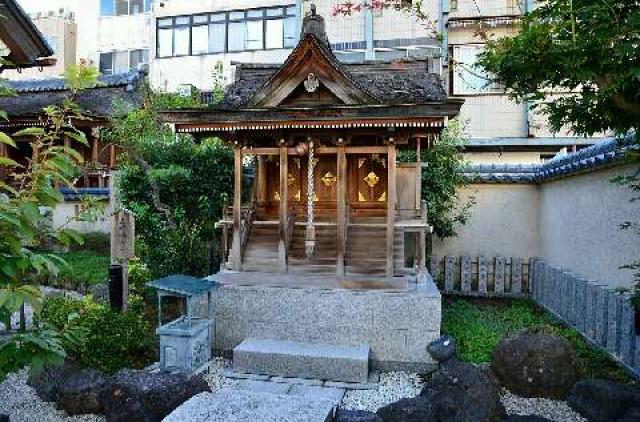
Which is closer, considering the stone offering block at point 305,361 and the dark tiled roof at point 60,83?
the stone offering block at point 305,361

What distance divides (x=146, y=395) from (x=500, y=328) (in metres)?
7.89

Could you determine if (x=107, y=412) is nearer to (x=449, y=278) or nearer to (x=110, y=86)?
(x=449, y=278)

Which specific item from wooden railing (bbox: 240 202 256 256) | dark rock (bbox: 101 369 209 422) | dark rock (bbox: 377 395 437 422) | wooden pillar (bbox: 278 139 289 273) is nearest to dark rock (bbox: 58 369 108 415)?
dark rock (bbox: 101 369 209 422)

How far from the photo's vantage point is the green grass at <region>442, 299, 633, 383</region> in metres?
8.73

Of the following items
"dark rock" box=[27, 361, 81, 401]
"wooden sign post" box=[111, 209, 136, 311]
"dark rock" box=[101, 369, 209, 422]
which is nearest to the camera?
"dark rock" box=[101, 369, 209, 422]

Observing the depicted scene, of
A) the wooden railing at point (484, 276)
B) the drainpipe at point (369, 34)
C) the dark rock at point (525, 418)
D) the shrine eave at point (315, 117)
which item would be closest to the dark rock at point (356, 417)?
the dark rock at point (525, 418)

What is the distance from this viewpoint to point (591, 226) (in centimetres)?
1159

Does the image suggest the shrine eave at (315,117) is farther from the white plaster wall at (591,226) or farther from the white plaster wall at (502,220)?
the white plaster wall at (502,220)

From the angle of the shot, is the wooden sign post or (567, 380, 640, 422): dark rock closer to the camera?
(567, 380, 640, 422): dark rock

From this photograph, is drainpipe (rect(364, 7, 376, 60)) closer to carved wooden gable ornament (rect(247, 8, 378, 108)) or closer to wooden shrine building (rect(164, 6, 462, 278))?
wooden shrine building (rect(164, 6, 462, 278))

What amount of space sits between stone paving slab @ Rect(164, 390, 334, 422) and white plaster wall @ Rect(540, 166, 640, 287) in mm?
6758

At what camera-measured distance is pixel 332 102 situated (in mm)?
11703

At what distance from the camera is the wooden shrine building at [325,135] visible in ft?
35.1

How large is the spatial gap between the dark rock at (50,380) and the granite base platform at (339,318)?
288 cm
